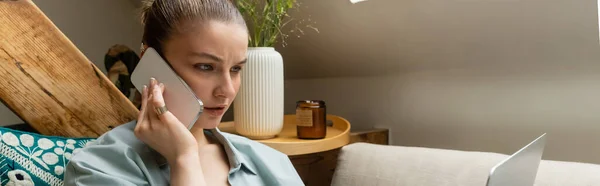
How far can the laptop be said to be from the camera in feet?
2.34

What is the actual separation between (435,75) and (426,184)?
1.75ft

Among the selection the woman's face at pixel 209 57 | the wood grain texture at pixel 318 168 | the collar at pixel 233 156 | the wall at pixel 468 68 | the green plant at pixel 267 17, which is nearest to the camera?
the woman's face at pixel 209 57

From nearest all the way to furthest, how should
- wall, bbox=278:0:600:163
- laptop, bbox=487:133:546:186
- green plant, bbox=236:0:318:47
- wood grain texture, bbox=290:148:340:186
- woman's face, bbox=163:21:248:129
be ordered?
laptop, bbox=487:133:546:186 < woman's face, bbox=163:21:248:129 < wall, bbox=278:0:600:163 < green plant, bbox=236:0:318:47 < wood grain texture, bbox=290:148:340:186

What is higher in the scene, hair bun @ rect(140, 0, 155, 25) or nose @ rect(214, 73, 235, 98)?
hair bun @ rect(140, 0, 155, 25)

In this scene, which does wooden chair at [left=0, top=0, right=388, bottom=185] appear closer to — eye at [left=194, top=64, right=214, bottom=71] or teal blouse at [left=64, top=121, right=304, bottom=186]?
teal blouse at [left=64, top=121, right=304, bottom=186]

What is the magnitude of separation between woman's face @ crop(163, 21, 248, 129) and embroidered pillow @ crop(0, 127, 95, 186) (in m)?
0.30

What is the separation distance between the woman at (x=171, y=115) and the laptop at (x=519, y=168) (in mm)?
500

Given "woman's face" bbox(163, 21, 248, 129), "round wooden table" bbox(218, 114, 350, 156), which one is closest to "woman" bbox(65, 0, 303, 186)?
"woman's face" bbox(163, 21, 248, 129)

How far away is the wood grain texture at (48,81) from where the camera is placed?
106cm

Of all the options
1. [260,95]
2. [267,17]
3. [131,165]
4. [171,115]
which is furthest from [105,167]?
[267,17]

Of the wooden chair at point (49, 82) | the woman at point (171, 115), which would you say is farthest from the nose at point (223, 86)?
the wooden chair at point (49, 82)

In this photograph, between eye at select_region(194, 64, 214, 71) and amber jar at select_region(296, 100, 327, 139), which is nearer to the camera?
eye at select_region(194, 64, 214, 71)

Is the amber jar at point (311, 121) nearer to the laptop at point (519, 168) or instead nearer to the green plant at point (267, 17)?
the green plant at point (267, 17)

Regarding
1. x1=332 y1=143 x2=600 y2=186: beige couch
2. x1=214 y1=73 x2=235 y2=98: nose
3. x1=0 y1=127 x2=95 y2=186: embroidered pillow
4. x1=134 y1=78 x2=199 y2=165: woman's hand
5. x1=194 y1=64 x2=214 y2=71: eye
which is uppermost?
x1=194 y1=64 x2=214 y2=71: eye
